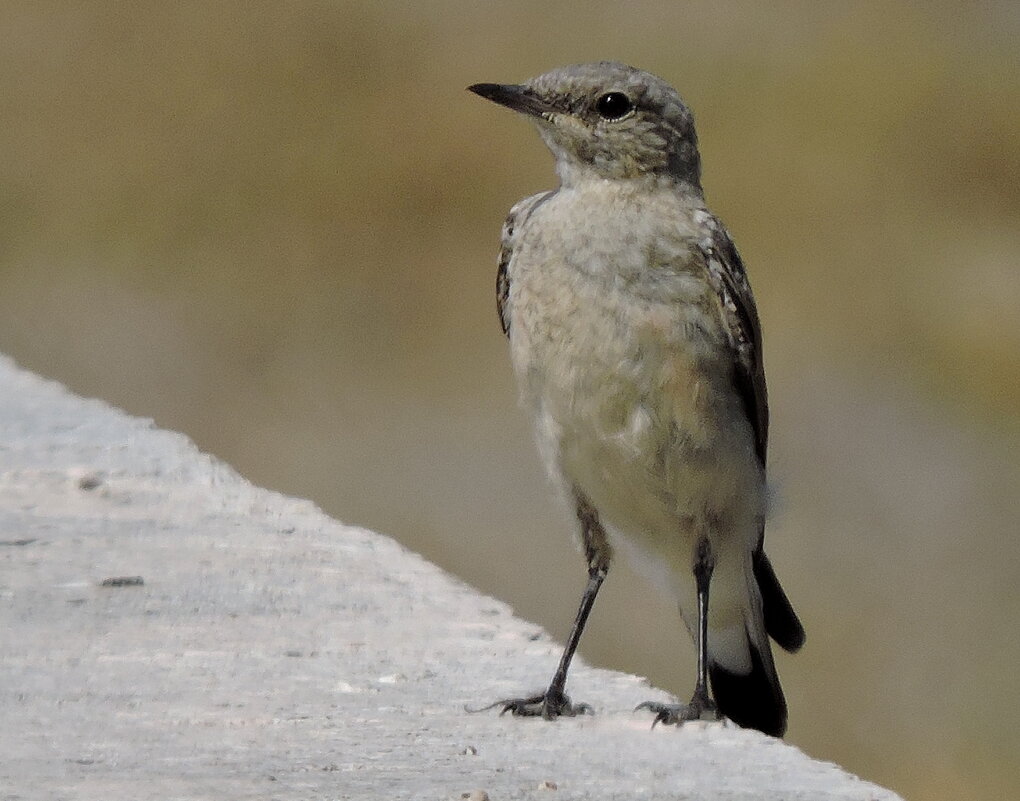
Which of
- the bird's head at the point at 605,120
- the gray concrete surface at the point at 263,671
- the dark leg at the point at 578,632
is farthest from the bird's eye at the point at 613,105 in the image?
the gray concrete surface at the point at 263,671

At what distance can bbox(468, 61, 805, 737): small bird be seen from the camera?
5109mm

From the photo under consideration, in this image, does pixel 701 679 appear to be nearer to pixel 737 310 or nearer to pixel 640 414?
pixel 640 414

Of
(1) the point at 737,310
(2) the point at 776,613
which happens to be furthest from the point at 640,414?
(2) the point at 776,613

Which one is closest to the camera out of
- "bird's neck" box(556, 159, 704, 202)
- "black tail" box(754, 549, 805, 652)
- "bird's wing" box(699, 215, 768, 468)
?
"bird's wing" box(699, 215, 768, 468)

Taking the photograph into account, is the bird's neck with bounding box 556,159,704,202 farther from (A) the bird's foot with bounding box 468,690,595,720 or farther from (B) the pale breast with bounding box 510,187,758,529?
(A) the bird's foot with bounding box 468,690,595,720

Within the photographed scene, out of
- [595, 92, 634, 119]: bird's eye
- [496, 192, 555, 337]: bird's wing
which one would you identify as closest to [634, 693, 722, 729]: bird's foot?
[496, 192, 555, 337]: bird's wing

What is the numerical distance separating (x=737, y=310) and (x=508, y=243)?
1.87 ft

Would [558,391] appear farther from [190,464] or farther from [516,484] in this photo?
[516,484]

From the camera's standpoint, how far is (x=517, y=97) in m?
5.36

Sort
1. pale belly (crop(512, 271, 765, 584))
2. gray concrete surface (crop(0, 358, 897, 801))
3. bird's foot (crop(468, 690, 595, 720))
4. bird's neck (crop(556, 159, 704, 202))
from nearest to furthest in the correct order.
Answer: gray concrete surface (crop(0, 358, 897, 801))
bird's foot (crop(468, 690, 595, 720))
pale belly (crop(512, 271, 765, 584))
bird's neck (crop(556, 159, 704, 202))

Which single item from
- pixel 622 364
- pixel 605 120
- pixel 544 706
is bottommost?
pixel 544 706

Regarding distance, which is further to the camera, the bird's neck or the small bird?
the bird's neck

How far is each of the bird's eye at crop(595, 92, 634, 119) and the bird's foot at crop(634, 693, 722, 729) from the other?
1.38 m

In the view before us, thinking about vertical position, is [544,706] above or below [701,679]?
above
